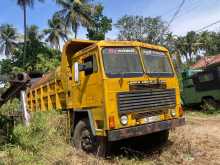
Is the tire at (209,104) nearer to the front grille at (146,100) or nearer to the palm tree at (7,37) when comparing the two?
the front grille at (146,100)

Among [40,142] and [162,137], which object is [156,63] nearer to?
[162,137]

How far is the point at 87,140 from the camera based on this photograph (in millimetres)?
8312

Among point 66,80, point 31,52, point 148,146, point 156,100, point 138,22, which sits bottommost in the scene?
point 148,146

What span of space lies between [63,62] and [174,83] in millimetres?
2971

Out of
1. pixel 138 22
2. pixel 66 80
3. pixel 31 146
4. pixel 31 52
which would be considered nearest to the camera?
pixel 31 146

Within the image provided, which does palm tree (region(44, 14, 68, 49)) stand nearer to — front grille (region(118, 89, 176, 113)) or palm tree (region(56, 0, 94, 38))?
palm tree (region(56, 0, 94, 38))

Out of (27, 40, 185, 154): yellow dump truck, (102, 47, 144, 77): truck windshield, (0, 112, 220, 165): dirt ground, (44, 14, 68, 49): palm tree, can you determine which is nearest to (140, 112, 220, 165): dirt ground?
(0, 112, 220, 165): dirt ground

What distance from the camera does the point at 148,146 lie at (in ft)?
31.2

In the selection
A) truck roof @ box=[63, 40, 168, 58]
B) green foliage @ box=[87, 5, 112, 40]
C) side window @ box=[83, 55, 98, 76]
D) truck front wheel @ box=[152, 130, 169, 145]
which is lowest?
truck front wheel @ box=[152, 130, 169, 145]

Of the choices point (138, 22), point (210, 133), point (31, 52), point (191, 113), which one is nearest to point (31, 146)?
point (210, 133)

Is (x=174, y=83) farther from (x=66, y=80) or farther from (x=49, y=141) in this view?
(x=49, y=141)

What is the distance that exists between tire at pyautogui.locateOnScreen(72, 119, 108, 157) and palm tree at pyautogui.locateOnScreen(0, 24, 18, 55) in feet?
134

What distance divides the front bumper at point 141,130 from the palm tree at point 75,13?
2823 cm

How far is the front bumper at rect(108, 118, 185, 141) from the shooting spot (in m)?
7.31
